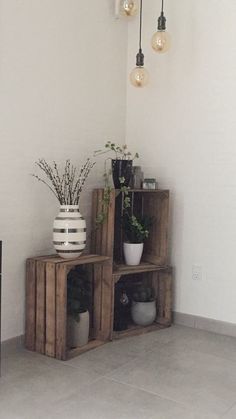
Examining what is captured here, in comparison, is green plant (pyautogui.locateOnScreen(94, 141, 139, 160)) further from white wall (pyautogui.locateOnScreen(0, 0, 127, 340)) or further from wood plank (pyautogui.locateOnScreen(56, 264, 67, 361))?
wood plank (pyautogui.locateOnScreen(56, 264, 67, 361))

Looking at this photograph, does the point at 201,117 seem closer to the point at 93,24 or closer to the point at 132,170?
the point at 132,170

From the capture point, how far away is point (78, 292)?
9.16 ft

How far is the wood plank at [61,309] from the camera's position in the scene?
8.35 ft

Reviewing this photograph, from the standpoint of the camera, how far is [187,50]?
322 cm

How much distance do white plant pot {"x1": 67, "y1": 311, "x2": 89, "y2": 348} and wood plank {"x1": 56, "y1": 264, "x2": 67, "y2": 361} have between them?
154 millimetres

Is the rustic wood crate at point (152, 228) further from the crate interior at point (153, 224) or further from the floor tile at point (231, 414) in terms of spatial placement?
the floor tile at point (231, 414)

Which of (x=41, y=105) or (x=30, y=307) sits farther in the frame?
(x=41, y=105)

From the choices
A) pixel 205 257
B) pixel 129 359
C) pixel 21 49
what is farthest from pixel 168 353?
pixel 21 49

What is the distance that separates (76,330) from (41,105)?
140cm

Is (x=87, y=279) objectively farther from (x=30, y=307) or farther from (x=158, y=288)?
(x=158, y=288)

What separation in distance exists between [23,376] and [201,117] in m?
2.03

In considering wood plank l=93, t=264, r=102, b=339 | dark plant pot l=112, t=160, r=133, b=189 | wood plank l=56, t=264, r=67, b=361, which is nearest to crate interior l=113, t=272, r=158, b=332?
wood plank l=93, t=264, r=102, b=339

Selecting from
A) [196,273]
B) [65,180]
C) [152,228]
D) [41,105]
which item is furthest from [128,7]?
[196,273]

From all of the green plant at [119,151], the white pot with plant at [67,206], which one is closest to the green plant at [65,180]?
the white pot with plant at [67,206]
